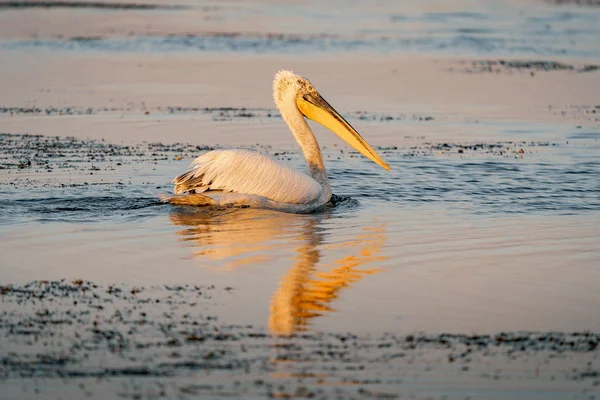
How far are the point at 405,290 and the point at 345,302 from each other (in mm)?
460

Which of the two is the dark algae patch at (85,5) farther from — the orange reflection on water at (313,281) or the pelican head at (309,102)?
the orange reflection on water at (313,281)

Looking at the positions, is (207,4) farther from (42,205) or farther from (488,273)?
(488,273)

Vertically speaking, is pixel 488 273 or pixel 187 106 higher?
pixel 187 106

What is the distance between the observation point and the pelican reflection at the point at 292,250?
592 centimetres

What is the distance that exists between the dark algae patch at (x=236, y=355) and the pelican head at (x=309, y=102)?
15.1 feet

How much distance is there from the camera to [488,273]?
22.0 ft

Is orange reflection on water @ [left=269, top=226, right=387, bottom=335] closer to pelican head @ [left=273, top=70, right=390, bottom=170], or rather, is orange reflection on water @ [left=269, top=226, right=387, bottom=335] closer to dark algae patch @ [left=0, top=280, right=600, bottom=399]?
dark algae patch @ [left=0, top=280, right=600, bottom=399]

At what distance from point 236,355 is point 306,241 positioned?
289 cm

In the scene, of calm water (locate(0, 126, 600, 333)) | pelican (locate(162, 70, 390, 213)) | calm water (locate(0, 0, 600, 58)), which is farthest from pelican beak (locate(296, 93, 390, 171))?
calm water (locate(0, 0, 600, 58))

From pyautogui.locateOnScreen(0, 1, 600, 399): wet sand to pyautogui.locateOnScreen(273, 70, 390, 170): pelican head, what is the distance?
1.46ft

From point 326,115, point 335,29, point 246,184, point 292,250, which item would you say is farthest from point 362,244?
point 335,29

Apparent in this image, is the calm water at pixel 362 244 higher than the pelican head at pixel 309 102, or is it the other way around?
the pelican head at pixel 309 102

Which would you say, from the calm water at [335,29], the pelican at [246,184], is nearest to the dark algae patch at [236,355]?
the pelican at [246,184]

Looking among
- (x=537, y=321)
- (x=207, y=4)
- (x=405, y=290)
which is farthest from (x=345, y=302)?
(x=207, y=4)
